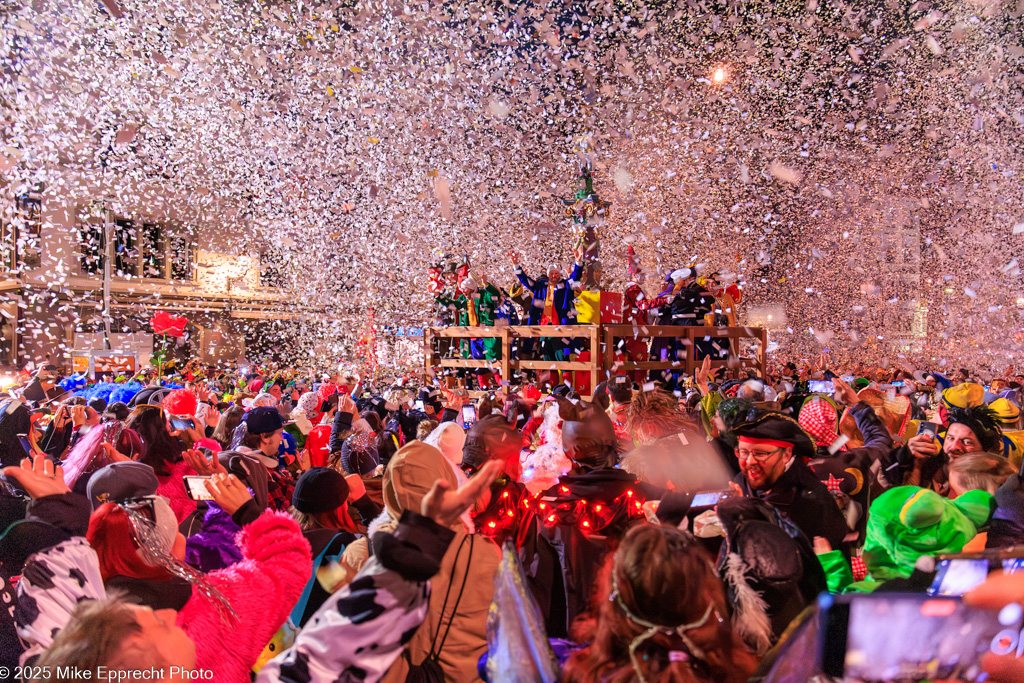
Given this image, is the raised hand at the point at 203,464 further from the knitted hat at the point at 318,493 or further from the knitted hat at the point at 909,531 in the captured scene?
the knitted hat at the point at 909,531

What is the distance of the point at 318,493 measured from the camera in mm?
2381

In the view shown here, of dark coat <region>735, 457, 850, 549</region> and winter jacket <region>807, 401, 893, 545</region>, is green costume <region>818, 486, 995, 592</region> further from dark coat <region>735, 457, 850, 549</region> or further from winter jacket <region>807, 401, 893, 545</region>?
winter jacket <region>807, 401, 893, 545</region>

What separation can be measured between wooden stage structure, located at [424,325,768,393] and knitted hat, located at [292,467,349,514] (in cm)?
572

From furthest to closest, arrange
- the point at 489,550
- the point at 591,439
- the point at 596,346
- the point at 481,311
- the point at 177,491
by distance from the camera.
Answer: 1. the point at 481,311
2. the point at 596,346
3. the point at 177,491
4. the point at 591,439
5. the point at 489,550

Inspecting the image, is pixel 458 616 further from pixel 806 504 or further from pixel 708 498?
pixel 806 504

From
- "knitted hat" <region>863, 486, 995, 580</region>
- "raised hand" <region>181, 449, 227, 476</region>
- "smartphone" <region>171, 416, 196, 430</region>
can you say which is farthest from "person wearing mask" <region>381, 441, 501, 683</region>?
"smartphone" <region>171, 416, 196, 430</region>

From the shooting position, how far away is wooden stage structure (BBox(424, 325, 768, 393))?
7953 mm

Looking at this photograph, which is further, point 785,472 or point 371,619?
point 785,472

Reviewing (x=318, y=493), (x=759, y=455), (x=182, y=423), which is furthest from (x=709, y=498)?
(x=182, y=423)

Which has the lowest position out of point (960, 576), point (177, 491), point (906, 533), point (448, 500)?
point (177, 491)

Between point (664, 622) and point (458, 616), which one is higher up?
point (664, 622)

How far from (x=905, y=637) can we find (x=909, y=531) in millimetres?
812

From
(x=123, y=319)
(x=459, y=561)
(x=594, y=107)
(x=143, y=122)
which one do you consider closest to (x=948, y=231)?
(x=594, y=107)

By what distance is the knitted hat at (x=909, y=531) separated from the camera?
183cm
